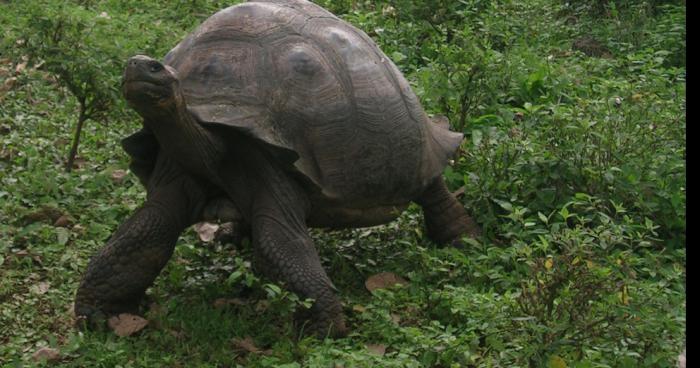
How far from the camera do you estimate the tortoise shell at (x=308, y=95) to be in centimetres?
430

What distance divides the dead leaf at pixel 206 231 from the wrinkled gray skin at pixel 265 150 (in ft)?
2.48

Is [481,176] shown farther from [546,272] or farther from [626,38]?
[626,38]

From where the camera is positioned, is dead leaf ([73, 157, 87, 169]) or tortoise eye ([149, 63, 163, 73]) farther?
dead leaf ([73, 157, 87, 169])

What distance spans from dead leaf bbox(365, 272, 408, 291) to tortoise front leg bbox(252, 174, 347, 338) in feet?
1.55

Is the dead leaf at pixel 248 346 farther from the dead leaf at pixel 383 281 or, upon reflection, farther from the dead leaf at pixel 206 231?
the dead leaf at pixel 206 231

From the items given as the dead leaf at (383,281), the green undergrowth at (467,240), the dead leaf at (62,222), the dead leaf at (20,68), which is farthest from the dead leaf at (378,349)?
the dead leaf at (20,68)

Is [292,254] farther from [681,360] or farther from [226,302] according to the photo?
[681,360]

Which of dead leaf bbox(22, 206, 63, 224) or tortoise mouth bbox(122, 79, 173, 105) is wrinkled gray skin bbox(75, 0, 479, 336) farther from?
dead leaf bbox(22, 206, 63, 224)

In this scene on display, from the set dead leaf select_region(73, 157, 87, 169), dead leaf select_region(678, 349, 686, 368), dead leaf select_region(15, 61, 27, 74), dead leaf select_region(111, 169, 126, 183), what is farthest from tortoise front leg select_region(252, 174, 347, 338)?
dead leaf select_region(15, 61, 27, 74)

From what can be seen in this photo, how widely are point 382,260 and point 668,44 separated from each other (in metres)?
3.30

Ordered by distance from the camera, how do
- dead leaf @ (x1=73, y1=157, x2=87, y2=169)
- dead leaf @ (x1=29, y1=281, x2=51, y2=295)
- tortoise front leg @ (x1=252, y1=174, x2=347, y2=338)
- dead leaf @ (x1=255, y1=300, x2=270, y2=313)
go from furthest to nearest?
dead leaf @ (x1=73, y1=157, x2=87, y2=169) < dead leaf @ (x1=29, y1=281, x2=51, y2=295) < dead leaf @ (x1=255, y1=300, x2=270, y2=313) < tortoise front leg @ (x1=252, y1=174, x2=347, y2=338)

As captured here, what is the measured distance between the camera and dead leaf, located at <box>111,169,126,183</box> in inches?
230

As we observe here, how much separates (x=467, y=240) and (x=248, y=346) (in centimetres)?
125

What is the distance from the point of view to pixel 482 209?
5.32 m
